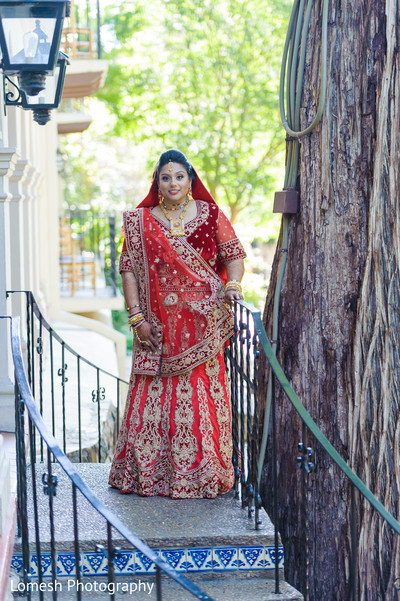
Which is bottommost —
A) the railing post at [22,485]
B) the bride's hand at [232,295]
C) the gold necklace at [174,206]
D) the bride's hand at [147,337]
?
the railing post at [22,485]

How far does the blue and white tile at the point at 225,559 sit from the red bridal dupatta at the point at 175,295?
3.24ft

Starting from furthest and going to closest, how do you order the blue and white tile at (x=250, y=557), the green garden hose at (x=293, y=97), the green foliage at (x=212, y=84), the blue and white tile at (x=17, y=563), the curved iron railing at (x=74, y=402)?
the green foliage at (x=212, y=84), the curved iron railing at (x=74, y=402), the green garden hose at (x=293, y=97), the blue and white tile at (x=250, y=557), the blue and white tile at (x=17, y=563)

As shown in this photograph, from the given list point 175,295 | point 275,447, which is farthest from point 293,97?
point 275,447

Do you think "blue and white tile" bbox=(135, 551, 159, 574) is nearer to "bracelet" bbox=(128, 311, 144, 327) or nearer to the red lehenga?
the red lehenga

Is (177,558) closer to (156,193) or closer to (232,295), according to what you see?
(232,295)

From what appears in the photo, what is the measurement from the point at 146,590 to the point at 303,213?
80.8 inches

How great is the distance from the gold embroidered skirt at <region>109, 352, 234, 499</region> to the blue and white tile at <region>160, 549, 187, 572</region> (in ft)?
1.77

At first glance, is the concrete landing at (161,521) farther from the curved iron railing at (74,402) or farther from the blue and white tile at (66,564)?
the curved iron railing at (74,402)

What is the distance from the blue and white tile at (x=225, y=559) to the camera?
170 inches

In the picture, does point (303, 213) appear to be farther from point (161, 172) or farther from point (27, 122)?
point (27, 122)

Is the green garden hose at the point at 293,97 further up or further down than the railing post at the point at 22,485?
further up

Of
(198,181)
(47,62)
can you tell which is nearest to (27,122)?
(198,181)

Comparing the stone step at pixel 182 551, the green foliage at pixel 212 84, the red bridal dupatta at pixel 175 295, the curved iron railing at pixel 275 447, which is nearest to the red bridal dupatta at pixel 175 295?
the red bridal dupatta at pixel 175 295

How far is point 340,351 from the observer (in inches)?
184
